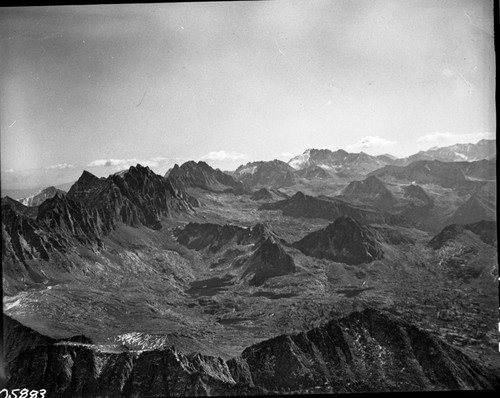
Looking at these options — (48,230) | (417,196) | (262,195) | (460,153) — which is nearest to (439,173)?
(417,196)

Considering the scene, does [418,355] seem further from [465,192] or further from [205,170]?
[205,170]

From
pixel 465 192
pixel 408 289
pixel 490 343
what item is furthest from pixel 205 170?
pixel 490 343

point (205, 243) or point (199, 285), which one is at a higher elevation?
point (205, 243)

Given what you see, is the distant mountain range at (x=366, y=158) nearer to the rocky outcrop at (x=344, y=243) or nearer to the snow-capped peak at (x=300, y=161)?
the snow-capped peak at (x=300, y=161)

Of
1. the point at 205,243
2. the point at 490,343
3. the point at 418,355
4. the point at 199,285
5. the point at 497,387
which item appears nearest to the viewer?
the point at 497,387

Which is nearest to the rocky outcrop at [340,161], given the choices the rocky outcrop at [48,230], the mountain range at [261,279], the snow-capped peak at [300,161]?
the snow-capped peak at [300,161]

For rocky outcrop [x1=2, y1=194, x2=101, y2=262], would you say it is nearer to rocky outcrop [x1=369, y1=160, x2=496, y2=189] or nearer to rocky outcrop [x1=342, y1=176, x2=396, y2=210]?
rocky outcrop [x1=342, y1=176, x2=396, y2=210]
